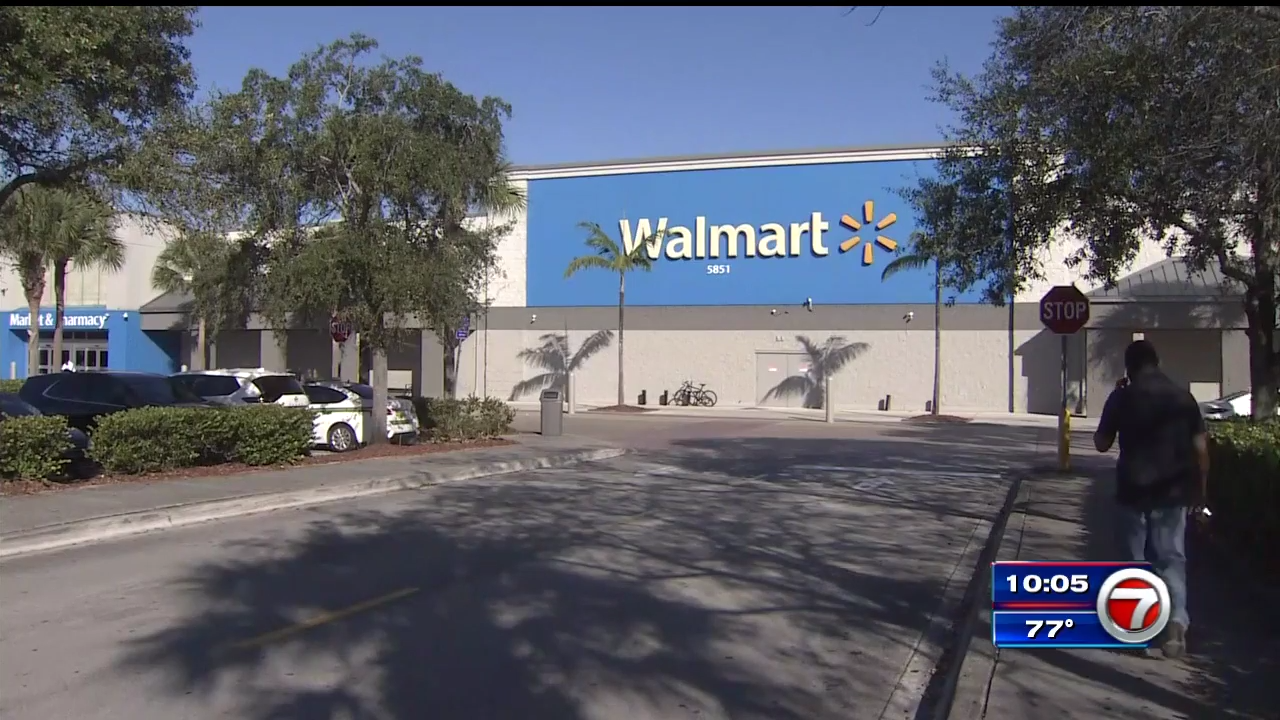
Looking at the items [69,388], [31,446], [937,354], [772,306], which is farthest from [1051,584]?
[772,306]

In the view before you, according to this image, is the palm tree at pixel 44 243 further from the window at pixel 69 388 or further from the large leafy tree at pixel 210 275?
the window at pixel 69 388

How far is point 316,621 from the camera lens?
746 centimetres

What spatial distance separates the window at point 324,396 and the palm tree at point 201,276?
258 cm

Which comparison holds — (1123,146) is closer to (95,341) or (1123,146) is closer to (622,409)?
(622,409)

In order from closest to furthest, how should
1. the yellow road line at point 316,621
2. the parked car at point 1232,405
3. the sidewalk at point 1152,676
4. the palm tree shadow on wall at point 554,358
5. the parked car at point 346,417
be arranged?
1. the sidewalk at point 1152,676
2. the yellow road line at point 316,621
3. the parked car at point 346,417
4. the parked car at point 1232,405
5. the palm tree shadow on wall at point 554,358

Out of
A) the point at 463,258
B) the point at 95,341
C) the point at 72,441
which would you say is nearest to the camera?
the point at 72,441

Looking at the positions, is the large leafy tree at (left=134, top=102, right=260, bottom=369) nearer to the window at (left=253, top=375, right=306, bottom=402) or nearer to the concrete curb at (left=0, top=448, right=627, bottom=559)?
the concrete curb at (left=0, top=448, right=627, bottom=559)

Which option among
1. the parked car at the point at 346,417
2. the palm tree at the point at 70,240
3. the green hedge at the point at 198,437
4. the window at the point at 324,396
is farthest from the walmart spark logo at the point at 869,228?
the green hedge at the point at 198,437

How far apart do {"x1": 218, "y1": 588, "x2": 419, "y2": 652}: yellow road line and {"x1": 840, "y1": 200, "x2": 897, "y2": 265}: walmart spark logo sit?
114 ft

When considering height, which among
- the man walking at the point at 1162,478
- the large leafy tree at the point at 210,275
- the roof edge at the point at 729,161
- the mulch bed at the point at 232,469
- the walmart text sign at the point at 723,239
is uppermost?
the roof edge at the point at 729,161

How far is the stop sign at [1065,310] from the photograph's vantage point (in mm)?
15805

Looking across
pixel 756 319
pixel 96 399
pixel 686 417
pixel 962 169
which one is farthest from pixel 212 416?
pixel 756 319

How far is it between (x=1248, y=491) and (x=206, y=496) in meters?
11.2

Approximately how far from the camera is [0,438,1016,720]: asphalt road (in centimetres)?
588
